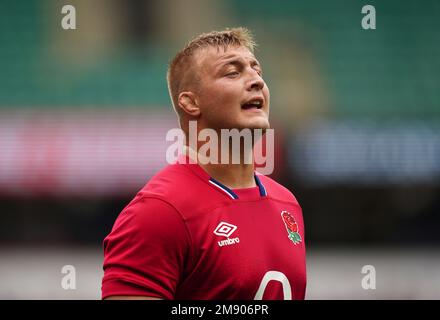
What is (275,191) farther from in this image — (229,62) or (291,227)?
(229,62)

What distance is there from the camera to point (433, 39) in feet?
39.8

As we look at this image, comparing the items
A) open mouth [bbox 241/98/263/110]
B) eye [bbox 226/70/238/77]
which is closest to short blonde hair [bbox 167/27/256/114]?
eye [bbox 226/70/238/77]

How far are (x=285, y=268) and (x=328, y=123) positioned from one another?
7.56 m

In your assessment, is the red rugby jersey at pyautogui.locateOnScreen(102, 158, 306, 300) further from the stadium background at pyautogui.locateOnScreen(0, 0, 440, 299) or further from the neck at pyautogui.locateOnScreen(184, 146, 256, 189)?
the stadium background at pyautogui.locateOnScreen(0, 0, 440, 299)

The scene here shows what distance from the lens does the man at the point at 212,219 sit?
2.59 meters

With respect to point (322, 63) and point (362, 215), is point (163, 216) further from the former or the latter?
point (322, 63)

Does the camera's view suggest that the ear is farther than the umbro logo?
Yes

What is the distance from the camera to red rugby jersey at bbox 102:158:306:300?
2.58 m

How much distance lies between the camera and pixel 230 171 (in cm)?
301

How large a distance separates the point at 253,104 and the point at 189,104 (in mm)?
269

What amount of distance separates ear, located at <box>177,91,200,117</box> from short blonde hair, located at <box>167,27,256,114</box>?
0.04 meters

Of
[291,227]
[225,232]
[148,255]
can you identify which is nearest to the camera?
[148,255]

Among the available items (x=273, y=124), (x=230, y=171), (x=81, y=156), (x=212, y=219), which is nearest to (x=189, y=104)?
(x=230, y=171)
